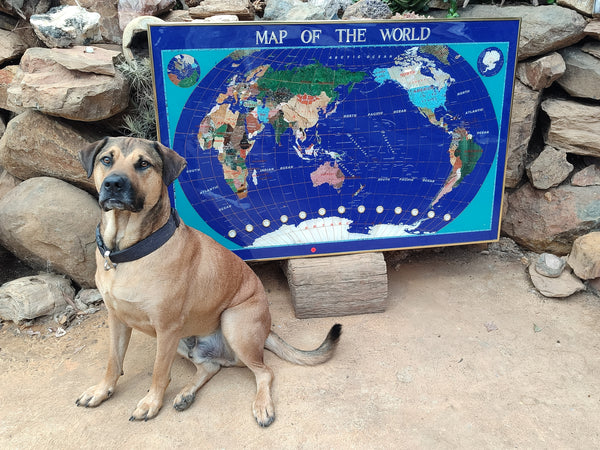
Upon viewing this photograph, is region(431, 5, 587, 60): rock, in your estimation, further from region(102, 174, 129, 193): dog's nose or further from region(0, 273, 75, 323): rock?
region(0, 273, 75, 323): rock

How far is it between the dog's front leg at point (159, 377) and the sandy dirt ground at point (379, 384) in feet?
0.26

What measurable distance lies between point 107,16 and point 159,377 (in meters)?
3.43

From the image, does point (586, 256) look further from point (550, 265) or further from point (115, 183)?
point (115, 183)

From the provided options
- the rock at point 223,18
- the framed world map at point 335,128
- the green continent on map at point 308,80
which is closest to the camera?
the framed world map at point 335,128

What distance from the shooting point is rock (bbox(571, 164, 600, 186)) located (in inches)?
191

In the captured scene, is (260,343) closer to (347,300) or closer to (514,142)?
(347,300)

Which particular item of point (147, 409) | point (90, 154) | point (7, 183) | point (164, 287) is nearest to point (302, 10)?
point (90, 154)

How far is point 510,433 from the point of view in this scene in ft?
9.94

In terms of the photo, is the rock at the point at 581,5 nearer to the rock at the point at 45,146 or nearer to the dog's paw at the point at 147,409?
the rock at the point at 45,146

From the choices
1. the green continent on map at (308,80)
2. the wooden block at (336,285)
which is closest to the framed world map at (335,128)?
the green continent on map at (308,80)

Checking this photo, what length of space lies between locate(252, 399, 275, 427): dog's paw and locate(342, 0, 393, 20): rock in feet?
12.0

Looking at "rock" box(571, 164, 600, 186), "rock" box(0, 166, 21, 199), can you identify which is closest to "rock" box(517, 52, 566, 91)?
"rock" box(571, 164, 600, 186)

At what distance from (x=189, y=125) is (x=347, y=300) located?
199 cm

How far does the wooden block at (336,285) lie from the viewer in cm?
418
